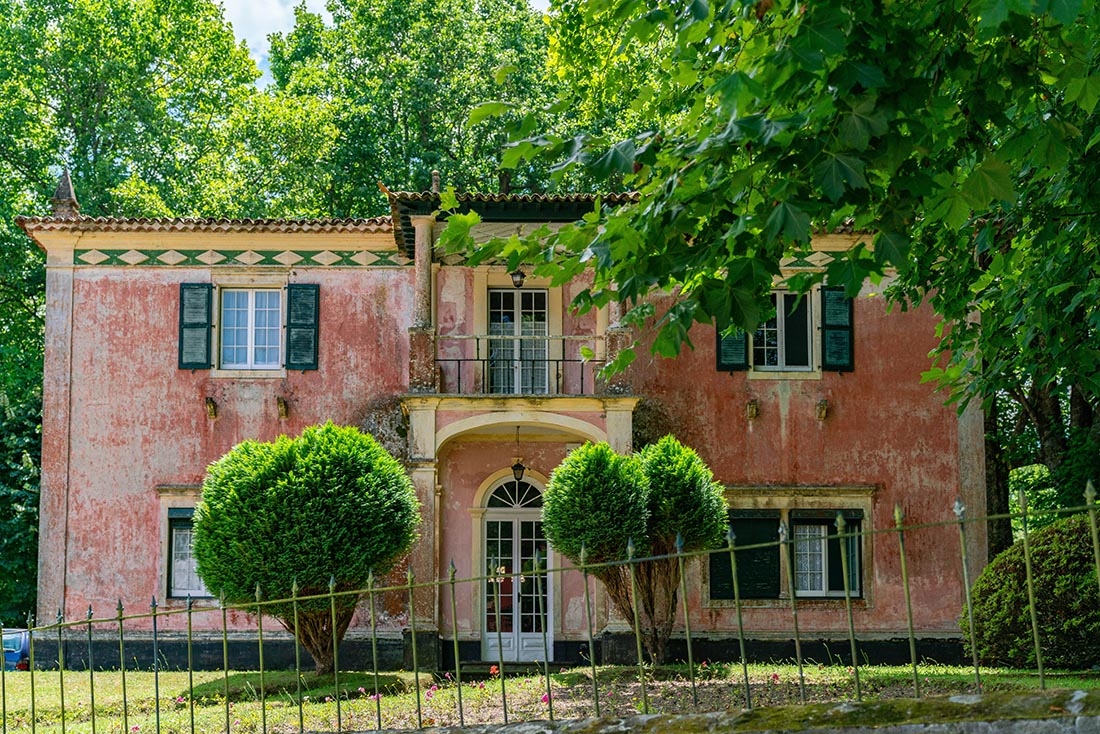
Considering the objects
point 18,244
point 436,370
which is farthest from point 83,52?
point 436,370

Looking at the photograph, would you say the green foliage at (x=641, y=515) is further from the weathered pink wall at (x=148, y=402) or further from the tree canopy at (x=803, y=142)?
the tree canopy at (x=803, y=142)

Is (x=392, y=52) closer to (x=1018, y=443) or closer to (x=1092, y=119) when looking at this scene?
(x=1018, y=443)

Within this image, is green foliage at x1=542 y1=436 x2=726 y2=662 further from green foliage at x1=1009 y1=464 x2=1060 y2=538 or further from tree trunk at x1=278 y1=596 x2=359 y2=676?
green foliage at x1=1009 y1=464 x2=1060 y2=538

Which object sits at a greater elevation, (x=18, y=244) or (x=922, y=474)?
(x=18, y=244)

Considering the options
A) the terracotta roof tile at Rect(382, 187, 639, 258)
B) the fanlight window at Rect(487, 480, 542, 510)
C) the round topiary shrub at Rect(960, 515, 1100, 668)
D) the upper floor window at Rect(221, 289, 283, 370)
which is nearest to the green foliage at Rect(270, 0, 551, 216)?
the upper floor window at Rect(221, 289, 283, 370)

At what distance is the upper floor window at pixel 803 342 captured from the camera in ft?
62.7

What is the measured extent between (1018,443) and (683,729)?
1473cm

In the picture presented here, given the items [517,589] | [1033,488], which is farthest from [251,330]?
[1033,488]

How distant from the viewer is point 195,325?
19172mm

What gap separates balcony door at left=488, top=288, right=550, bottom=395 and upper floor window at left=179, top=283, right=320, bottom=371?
2.70 m

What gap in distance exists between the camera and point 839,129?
5.72 m

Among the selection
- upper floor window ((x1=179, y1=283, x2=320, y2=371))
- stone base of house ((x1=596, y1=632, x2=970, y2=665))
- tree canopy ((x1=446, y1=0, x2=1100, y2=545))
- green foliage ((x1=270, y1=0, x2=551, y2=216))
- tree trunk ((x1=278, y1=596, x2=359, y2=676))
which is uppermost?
green foliage ((x1=270, y1=0, x2=551, y2=216))

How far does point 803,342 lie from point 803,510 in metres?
2.54

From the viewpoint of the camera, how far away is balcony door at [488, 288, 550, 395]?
1933cm
